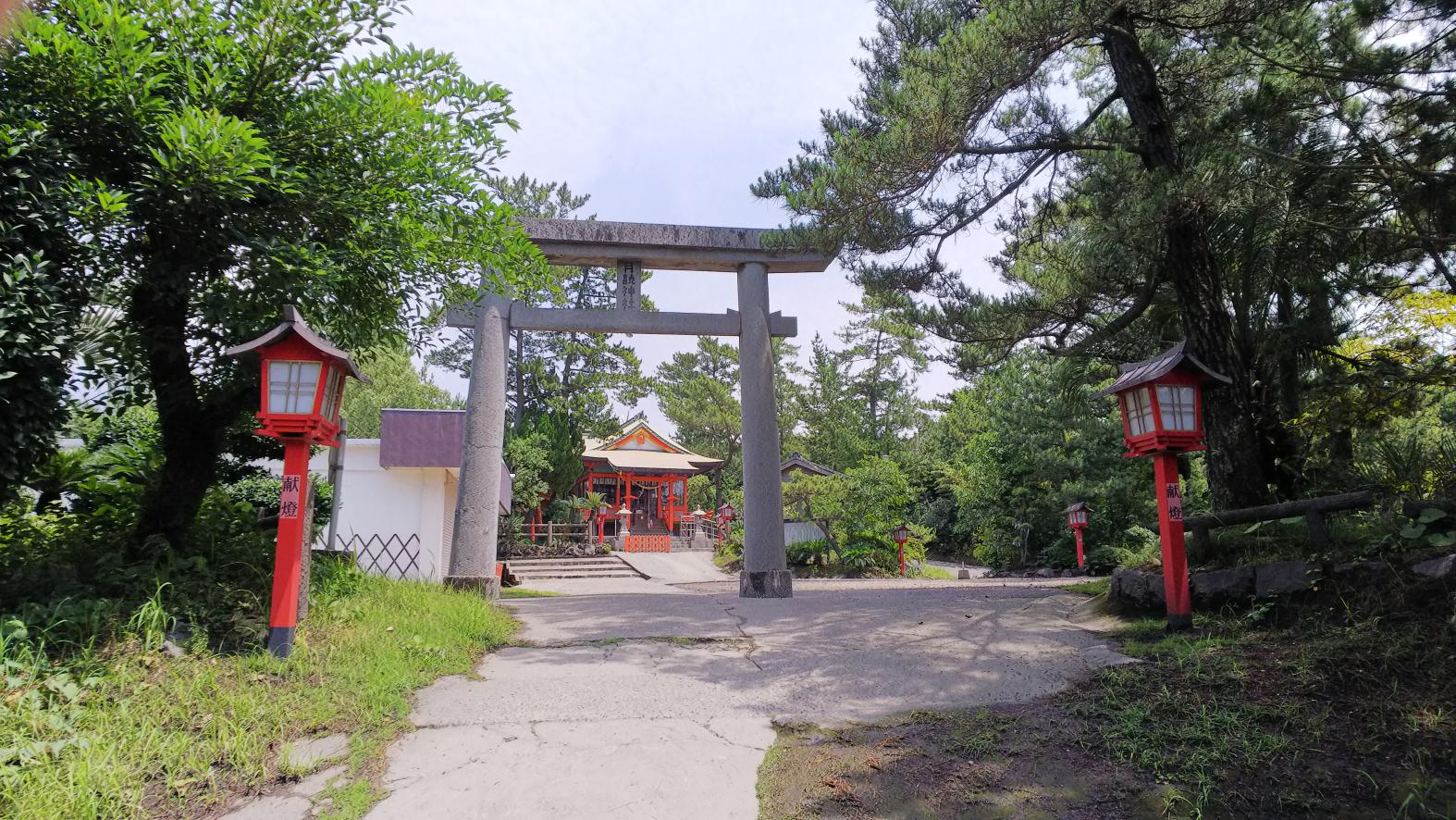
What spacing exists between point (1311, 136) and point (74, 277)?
869cm

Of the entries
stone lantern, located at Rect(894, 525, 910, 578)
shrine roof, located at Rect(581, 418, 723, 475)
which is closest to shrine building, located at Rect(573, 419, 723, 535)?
shrine roof, located at Rect(581, 418, 723, 475)

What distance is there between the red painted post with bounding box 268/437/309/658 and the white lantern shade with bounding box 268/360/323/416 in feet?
0.72

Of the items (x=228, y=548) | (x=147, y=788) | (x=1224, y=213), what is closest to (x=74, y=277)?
A: (x=228, y=548)

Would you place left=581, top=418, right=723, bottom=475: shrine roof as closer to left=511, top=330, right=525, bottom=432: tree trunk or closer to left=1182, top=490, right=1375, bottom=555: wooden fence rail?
left=511, top=330, right=525, bottom=432: tree trunk

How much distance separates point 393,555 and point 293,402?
768 centimetres

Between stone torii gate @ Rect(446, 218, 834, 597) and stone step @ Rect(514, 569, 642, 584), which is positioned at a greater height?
stone torii gate @ Rect(446, 218, 834, 597)

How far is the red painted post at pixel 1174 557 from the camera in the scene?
510 cm

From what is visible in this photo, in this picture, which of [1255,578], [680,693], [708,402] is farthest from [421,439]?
[708,402]

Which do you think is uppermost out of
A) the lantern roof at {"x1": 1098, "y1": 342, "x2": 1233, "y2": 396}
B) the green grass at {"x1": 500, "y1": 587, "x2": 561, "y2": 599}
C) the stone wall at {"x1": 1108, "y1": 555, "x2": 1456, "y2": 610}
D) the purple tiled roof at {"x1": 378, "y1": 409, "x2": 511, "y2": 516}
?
the purple tiled roof at {"x1": 378, "y1": 409, "x2": 511, "y2": 516}

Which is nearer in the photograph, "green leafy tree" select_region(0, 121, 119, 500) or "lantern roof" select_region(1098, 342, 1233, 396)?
"green leafy tree" select_region(0, 121, 119, 500)

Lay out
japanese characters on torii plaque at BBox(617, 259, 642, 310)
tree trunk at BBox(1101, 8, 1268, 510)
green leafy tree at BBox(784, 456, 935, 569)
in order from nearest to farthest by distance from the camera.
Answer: tree trunk at BBox(1101, 8, 1268, 510)
japanese characters on torii plaque at BBox(617, 259, 642, 310)
green leafy tree at BBox(784, 456, 935, 569)

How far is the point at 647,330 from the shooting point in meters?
10.4

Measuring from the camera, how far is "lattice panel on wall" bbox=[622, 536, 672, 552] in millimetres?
25000

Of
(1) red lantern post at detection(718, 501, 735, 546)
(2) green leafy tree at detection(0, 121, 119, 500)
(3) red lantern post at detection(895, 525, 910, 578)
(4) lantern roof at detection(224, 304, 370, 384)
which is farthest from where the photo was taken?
(1) red lantern post at detection(718, 501, 735, 546)
